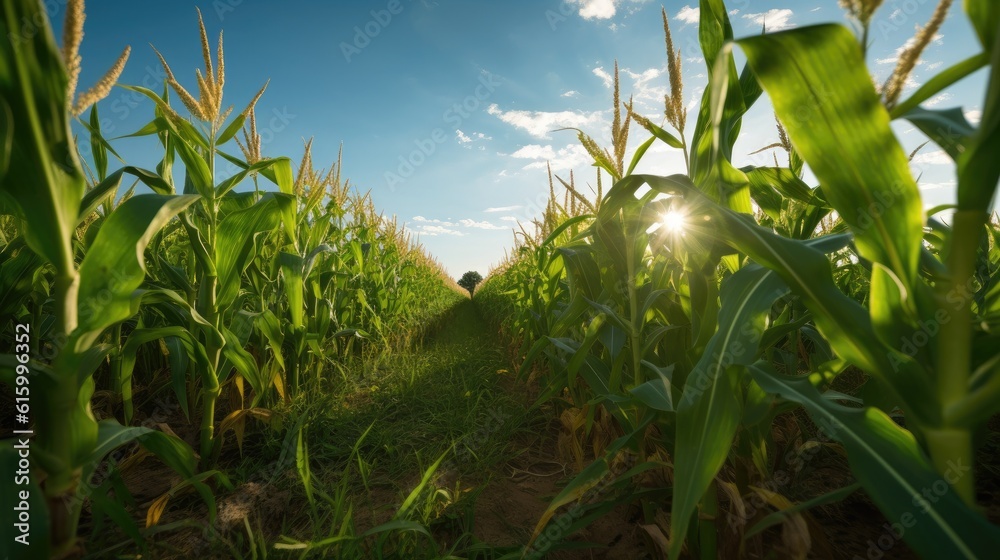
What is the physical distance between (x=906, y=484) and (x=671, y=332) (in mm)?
857

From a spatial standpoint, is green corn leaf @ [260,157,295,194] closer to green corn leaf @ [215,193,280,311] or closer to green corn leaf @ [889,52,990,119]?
green corn leaf @ [215,193,280,311]

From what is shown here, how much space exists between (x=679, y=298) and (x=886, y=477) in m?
0.86

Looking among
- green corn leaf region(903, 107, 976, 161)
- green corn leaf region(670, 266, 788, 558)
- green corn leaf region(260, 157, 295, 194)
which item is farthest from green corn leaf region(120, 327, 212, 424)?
green corn leaf region(903, 107, 976, 161)

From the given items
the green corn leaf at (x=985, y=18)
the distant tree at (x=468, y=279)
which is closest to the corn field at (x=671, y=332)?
the green corn leaf at (x=985, y=18)

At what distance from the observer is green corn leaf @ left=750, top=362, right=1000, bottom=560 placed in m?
0.56

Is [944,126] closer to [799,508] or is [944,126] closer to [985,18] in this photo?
[985,18]

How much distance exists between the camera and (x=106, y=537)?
124 centimetres

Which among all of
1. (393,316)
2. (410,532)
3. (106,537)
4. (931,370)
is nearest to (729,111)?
(931,370)

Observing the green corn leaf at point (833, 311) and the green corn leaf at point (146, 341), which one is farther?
the green corn leaf at point (146, 341)

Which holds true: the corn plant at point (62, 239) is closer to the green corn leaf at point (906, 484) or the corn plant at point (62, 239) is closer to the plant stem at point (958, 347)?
the green corn leaf at point (906, 484)

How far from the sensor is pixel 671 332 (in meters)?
1.46

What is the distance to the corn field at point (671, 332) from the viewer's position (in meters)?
0.64

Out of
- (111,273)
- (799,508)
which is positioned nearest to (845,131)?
(799,508)

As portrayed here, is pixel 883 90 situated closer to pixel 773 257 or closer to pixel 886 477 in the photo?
pixel 773 257
